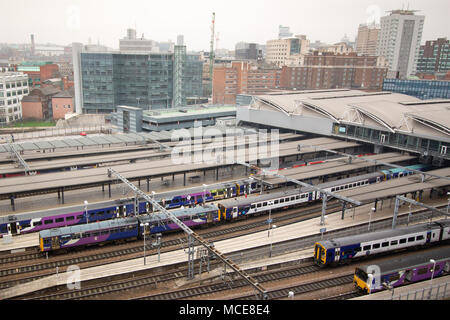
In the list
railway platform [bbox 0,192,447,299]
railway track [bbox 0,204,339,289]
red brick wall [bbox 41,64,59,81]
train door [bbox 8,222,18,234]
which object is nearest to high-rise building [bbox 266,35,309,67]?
red brick wall [bbox 41,64,59,81]

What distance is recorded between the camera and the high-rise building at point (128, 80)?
6147 centimetres

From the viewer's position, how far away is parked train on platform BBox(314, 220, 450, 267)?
55.7 ft

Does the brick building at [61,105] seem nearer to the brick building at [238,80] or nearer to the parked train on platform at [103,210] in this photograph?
the brick building at [238,80]

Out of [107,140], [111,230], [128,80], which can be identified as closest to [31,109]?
[128,80]

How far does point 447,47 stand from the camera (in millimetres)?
92500

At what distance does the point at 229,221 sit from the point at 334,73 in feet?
212

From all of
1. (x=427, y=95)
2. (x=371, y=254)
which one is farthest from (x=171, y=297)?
(x=427, y=95)

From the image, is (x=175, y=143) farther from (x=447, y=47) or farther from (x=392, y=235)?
(x=447, y=47)

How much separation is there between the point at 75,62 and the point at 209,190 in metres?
47.0

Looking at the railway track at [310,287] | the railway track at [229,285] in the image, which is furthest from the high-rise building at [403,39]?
the railway track at [229,285]

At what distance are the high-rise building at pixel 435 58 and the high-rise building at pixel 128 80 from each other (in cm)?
6375

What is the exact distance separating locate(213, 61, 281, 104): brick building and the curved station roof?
3102cm

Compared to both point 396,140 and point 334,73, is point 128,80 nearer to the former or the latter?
point 334,73

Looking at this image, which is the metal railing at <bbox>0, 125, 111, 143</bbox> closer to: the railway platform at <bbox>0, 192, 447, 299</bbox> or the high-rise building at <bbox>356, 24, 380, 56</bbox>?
the railway platform at <bbox>0, 192, 447, 299</bbox>
